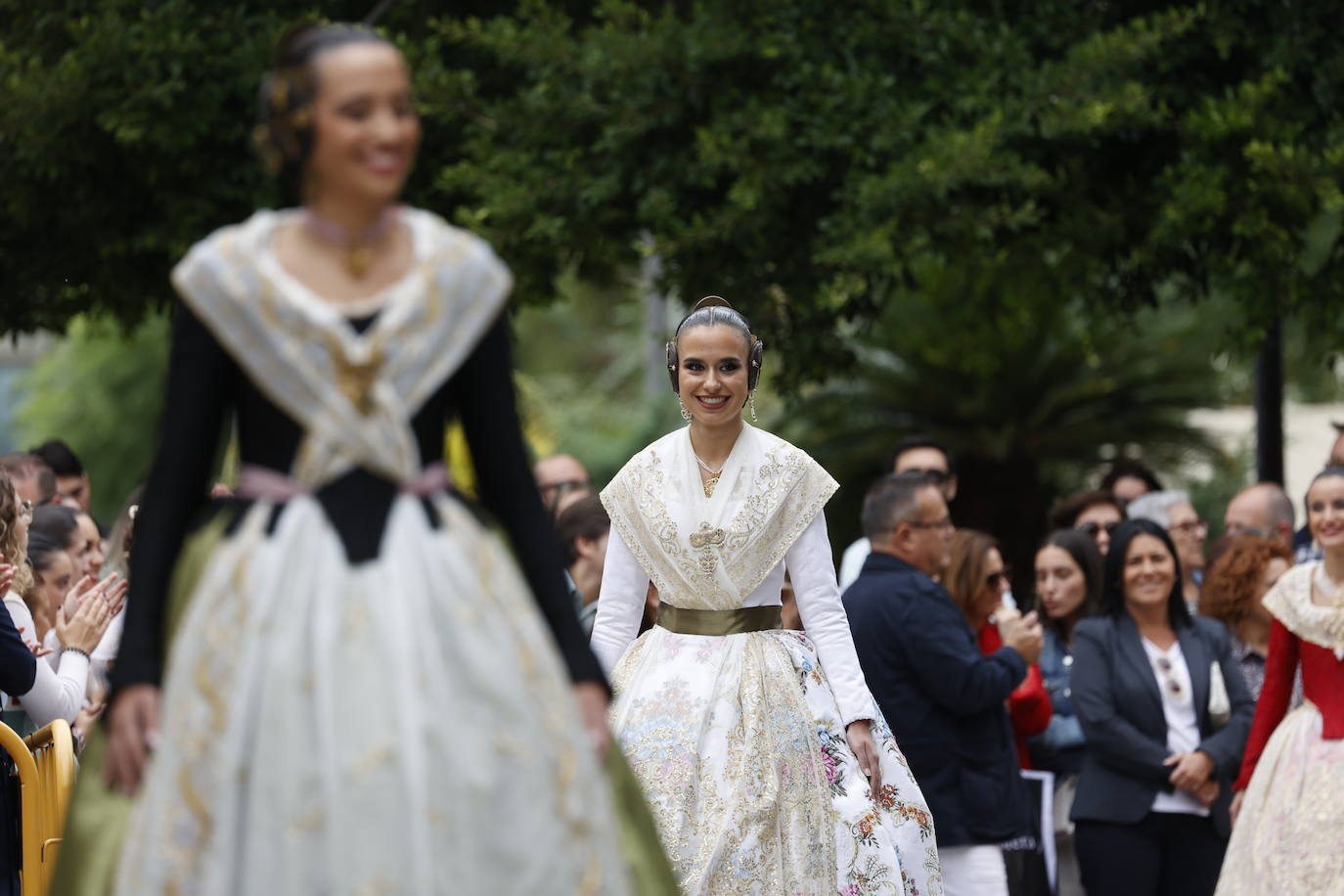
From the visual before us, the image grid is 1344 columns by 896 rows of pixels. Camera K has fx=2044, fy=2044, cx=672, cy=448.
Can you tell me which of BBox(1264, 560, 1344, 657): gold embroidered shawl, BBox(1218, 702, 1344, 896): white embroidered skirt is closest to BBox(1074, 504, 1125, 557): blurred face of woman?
BBox(1264, 560, 1344, 657): gold embroidered shawl

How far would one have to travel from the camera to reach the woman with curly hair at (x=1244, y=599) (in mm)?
8891

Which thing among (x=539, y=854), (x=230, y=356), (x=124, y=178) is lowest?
(x=539, y=854)

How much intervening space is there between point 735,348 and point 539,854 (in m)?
3.27

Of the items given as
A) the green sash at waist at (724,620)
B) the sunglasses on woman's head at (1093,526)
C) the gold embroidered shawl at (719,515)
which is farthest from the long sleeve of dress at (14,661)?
the sunglasses on woman's head at (1093,526)

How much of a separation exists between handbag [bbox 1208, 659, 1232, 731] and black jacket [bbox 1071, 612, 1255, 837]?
1 centimetres

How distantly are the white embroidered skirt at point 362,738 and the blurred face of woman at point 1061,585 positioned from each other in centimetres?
604

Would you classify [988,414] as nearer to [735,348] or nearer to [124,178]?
[124,178]

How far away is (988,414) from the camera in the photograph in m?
16.2

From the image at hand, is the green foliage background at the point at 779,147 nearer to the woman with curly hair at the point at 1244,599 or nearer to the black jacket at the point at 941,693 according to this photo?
the woman with curly hair at the point at 1244,599

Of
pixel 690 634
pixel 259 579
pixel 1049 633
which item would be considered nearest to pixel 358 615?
pixel 259 579

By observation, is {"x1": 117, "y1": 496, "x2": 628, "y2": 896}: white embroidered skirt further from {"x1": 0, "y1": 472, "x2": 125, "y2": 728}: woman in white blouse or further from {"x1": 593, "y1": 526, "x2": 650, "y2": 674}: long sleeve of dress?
{"x1": 0, "y1": 472, "x2": 125, "y2": 728}: woman in white blouse

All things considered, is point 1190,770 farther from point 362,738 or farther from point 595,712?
point 362,738

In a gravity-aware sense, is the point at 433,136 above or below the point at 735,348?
above

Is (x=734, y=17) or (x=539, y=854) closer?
(x=539, y=854)
